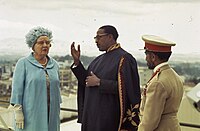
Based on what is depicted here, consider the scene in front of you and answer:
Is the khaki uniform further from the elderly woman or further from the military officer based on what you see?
the elderly woman

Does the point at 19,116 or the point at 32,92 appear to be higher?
the point at 32,92

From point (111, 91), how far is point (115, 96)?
6 centimetres

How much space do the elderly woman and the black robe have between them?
455 mm

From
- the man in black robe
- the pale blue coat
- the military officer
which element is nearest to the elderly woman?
the pale blue coat

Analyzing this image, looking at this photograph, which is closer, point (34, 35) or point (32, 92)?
point (32, 92)

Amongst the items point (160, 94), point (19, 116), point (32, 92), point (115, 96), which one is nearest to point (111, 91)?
point (115, 96)

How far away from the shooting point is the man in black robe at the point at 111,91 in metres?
2.45

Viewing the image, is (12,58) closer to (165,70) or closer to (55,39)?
(55,39)

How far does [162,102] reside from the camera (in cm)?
186

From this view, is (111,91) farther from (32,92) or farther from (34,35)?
(34,35)

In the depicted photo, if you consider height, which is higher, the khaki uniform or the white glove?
the khaki uniform

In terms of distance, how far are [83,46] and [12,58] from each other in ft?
3.42

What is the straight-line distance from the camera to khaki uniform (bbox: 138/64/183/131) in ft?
6.12

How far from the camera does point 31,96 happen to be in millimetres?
2775
